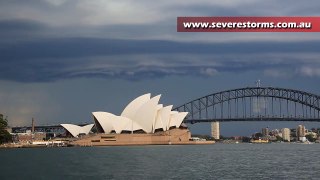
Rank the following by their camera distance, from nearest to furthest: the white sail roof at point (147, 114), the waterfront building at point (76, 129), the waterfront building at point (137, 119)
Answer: the white sail roof at point (147, 114)
the waterfront building at point (137, 119)
the waterfront building at point (76, 129)

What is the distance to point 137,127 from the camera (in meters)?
134

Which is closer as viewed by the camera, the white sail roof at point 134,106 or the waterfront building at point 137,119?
the white sail roof at point 134,106

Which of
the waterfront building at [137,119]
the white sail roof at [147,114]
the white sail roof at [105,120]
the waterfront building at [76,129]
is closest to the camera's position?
the white sail roof at [147,114]

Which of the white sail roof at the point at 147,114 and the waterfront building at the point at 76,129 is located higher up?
the white sail roof at the point at 147,114

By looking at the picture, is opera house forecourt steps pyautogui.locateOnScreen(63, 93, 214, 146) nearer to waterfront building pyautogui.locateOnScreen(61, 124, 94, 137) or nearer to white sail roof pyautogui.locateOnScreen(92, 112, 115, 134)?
white sail roof pyautogui.locateOnScreen(92, 112, 115, 134)

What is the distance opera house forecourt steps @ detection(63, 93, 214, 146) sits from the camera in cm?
13025

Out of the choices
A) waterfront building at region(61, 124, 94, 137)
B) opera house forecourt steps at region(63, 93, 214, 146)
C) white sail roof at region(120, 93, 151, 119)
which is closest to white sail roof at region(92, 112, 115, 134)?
opera house forecourt steps at region(63, 93, 214, 146)

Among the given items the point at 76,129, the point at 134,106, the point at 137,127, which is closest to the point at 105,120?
the point at 137,127

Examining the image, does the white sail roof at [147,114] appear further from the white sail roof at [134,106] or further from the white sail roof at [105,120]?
the white sail roof at [105,120]

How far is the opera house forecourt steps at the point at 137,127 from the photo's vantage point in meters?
130

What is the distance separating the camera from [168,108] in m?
133

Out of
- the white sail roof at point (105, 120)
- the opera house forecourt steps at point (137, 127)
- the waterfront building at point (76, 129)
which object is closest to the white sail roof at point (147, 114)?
the opera house forecourt steps at point (137, 127)

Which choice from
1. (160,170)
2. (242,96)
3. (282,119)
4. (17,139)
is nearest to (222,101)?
(242,96)

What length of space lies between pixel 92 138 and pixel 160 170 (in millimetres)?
97622
